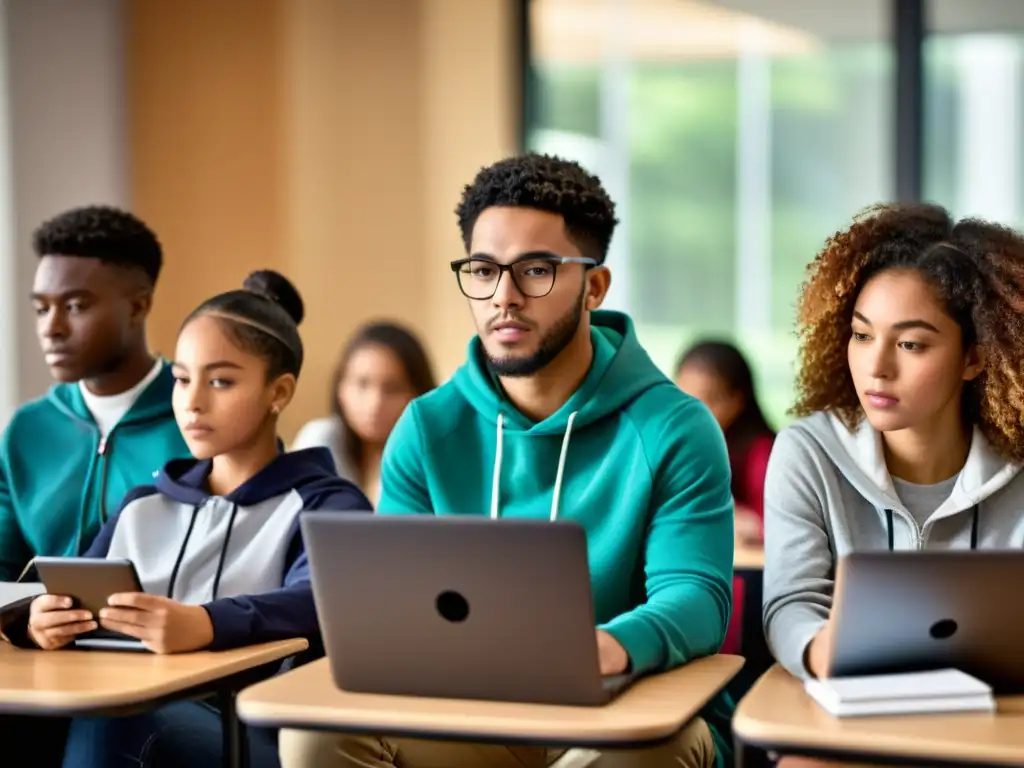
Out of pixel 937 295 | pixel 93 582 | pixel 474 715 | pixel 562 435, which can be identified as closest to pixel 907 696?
pixel 474 715

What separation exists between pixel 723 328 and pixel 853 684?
A: 14.7ft

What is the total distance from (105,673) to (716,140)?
4.55 meters

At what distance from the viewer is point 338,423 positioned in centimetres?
401

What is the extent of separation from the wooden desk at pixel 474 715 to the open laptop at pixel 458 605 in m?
0.03

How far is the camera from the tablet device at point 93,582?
7.07 ft

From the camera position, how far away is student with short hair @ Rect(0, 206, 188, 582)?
2.82 meters

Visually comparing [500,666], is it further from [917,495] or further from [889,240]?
[889,240]

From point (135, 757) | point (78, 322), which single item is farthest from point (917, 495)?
point (78, 322)

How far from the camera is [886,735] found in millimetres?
1637

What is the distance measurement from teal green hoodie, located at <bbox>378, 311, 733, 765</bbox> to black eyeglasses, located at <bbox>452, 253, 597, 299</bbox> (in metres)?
0.15

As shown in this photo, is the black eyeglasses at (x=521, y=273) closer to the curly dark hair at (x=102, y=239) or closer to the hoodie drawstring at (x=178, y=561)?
the hoodie drawstring at (x=178, y=561)

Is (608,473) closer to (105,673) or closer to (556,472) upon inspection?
(556,472)

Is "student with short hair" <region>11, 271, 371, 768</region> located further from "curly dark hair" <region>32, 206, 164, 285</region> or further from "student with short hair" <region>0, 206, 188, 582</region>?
"curly dark hair" <region>32, 206, 164, 285</region>

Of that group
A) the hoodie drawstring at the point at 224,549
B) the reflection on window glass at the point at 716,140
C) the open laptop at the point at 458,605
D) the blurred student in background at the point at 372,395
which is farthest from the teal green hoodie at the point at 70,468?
the reflection on window glass at the point at 716,140
